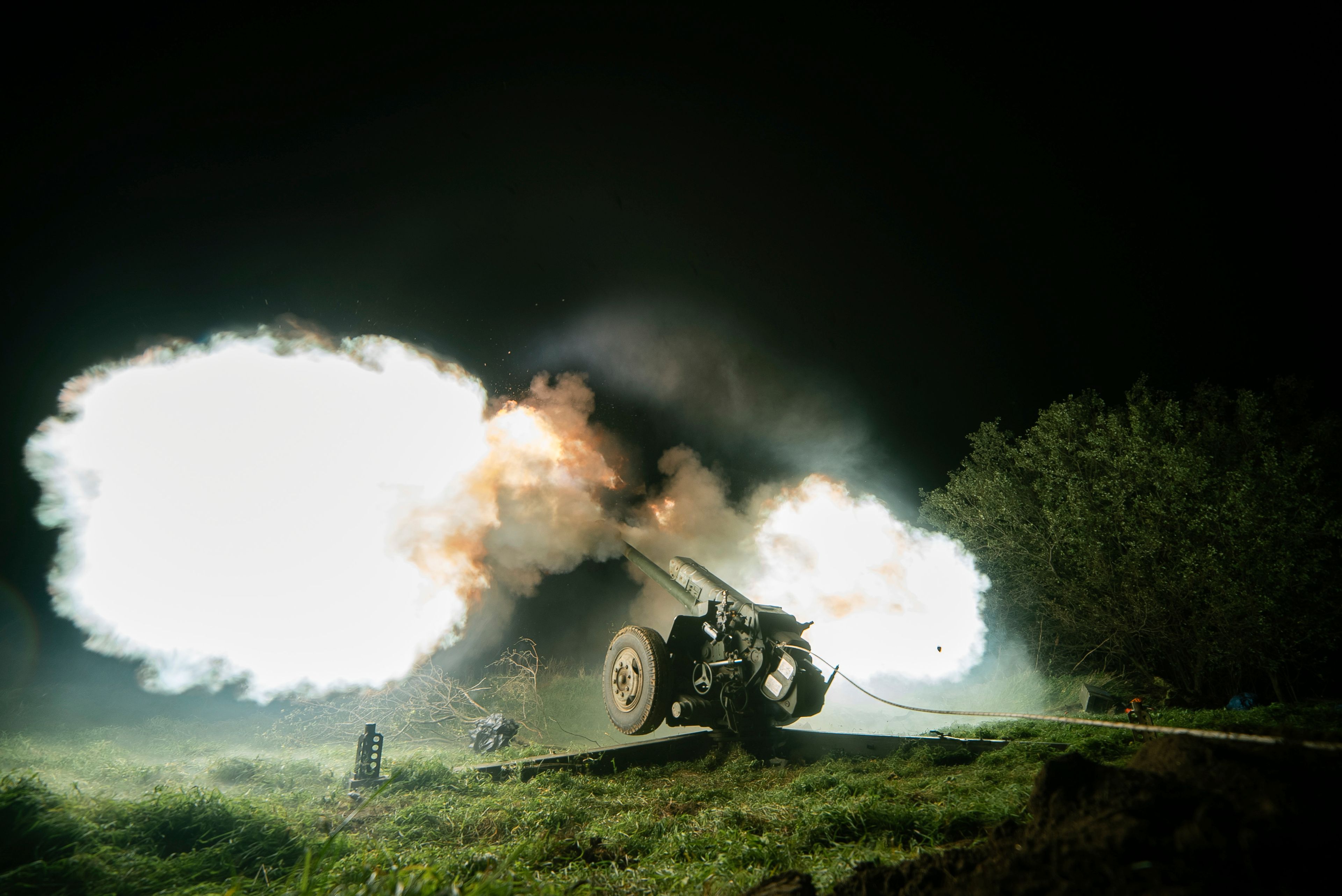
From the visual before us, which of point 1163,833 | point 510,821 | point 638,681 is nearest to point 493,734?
point 638,681

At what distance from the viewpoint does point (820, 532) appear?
55.0ft

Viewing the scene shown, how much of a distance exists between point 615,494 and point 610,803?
1122 cm

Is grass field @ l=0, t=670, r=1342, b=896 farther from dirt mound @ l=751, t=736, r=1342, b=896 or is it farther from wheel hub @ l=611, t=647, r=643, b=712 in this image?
wheel hub @ l=611, t=647, r=643, b=712

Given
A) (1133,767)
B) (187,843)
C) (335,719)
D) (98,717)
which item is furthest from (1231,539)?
(98,717)

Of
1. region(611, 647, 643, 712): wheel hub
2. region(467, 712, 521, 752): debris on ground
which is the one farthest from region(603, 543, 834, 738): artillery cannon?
region(467, 712, 521, 752): debris on ground

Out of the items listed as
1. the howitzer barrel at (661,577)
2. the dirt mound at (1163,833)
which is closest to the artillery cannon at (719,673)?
the howitzer barrel at (661,577)

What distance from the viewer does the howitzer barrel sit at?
35.2 ft

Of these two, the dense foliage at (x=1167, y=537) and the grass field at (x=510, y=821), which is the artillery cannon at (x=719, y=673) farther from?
the dense foliage at (x=1167, y=537)

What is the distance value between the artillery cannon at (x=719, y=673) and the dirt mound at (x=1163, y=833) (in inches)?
240

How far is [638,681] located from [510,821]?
4402 millimetres

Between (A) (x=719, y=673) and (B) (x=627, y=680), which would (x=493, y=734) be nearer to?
(B) (x=627, y=680)

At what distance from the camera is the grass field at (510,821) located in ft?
10.4

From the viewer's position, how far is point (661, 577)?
11.5 metres

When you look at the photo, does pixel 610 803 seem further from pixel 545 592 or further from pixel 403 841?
pixel 545 592
